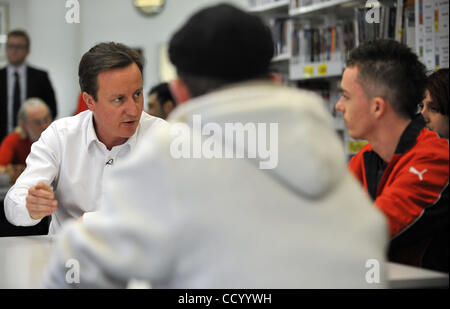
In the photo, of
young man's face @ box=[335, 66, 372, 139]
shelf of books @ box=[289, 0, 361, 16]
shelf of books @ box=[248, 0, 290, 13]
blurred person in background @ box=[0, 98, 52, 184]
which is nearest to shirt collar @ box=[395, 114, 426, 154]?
young man's face @ box=[335, 66, 372, 139]

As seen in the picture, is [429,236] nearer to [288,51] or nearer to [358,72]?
[358,72]

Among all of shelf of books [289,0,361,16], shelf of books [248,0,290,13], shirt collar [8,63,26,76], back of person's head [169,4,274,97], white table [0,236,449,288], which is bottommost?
white table [0,236,449,288]

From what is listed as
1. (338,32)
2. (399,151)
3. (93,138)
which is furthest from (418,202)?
(338,32)

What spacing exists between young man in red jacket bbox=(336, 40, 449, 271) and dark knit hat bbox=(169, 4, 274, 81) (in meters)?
0.85

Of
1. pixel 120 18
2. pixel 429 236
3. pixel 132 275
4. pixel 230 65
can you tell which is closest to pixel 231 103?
pixel 230 65

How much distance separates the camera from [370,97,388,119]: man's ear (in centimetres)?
195

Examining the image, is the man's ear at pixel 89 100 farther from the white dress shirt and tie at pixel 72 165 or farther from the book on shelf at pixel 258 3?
the book on shelf at pixel 258 3

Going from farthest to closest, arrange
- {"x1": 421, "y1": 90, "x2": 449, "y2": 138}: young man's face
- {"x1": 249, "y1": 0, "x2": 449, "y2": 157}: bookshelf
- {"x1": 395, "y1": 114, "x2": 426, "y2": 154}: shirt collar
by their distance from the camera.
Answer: {"x1": 249, "y1": 0, "x2": 449, "y2": 157}: bookshelf → {"x1": 421, "y1": 90, "x2": 449, "y2": 138}: young man's face → {"x1": 395, "y1": 114, "x2": 426, "y2": 154}: shirt collar

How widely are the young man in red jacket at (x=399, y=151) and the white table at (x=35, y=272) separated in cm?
29

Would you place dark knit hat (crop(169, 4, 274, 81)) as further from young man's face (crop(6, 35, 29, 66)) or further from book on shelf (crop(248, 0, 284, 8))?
young man's face (crop(6, 35, 29, 66))

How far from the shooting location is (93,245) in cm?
98

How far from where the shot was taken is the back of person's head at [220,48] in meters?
1.01

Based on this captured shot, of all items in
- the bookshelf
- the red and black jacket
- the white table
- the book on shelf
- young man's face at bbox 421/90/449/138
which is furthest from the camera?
the book on shelf

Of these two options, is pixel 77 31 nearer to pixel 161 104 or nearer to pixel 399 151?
pixel 161 104
